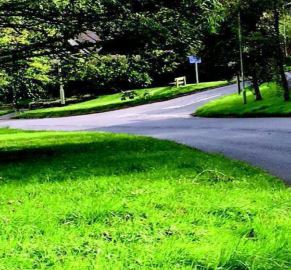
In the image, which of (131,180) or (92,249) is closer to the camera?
(92,249)

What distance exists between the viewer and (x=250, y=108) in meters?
28.5

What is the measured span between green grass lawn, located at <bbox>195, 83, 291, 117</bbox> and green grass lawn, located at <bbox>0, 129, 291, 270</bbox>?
16.9 m

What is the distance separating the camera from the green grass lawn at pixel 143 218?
4156 millimetres

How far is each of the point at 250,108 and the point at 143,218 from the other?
23803 millimetres

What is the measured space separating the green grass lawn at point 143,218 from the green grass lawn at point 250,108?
55.5 feet

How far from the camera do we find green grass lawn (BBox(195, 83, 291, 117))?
2616 cm

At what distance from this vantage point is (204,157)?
11.6 meters

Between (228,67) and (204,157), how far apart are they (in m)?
22.5

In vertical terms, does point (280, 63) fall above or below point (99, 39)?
below

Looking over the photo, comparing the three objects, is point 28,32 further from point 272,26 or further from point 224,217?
point 272,26

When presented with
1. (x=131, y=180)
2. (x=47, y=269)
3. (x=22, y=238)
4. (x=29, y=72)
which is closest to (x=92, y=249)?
(x=47, y=269)

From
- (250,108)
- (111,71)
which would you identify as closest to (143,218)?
(111,71)

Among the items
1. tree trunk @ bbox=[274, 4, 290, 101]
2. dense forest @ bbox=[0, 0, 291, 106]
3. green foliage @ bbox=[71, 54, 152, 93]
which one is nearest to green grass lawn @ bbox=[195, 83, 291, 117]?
tree trunk @ bbox=[274, 4, 290, 101]

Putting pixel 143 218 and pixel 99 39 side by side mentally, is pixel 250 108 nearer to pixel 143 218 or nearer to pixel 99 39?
pixel 99 39
